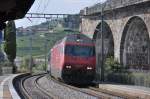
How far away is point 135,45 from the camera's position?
61.8m

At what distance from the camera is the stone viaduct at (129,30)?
184 ft

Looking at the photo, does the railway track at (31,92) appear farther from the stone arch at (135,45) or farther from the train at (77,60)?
the stone arch at (135,45)

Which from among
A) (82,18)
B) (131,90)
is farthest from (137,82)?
(82,18)

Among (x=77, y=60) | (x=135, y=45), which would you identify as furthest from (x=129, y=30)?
(x=77, y=60)

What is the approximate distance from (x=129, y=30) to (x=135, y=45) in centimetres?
184

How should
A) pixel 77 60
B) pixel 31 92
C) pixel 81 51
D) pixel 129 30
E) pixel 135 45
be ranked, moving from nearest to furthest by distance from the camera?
pixel 31 92 < pixel 77 60 < pixel 81 51 < pixel 129 30 < pixel 135 45

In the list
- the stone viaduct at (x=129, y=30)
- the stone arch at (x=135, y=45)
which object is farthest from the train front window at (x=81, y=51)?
the stone arch at (x=135, y=45)

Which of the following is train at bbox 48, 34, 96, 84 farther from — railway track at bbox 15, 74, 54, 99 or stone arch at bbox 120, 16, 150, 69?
stone arch at bbox 120, 16, 150, 69

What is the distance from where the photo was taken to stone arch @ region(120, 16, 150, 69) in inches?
2315

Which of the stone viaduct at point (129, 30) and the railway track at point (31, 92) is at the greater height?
the stone viaduct at point (129, 30)

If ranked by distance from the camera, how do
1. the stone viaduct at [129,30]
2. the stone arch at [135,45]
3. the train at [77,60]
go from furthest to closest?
the stone arch at [135,45] < the stone viaduct at [129,30] < the train at [77,60]

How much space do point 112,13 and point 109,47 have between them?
796 centimetres

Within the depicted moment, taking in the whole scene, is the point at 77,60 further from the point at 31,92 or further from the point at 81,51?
the point at 31,92

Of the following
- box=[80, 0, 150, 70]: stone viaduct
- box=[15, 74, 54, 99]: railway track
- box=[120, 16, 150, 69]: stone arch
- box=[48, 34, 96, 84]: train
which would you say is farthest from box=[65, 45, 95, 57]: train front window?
box=[120, 16, 150, 69]: stone arch
